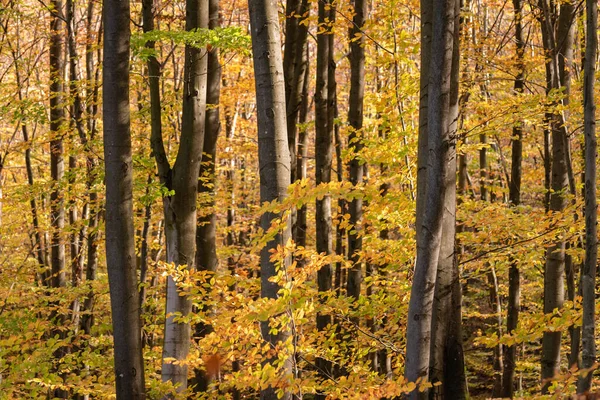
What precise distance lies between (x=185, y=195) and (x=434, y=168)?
3.65 meters

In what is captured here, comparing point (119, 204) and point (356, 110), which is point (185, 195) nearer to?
point (119, 204)

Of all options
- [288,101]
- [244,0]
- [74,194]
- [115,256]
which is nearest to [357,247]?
[288,101]

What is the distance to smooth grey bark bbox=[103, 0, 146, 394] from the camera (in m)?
5.50

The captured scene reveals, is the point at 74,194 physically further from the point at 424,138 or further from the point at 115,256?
the point at 424,138

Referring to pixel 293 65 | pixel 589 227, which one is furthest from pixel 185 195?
pixel 589 227

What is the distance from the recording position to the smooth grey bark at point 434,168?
149 inches

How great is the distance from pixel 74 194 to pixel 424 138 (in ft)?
26.1

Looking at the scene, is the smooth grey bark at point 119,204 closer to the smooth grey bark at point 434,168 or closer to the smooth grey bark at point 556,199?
the smooth grey bark at point 434,168

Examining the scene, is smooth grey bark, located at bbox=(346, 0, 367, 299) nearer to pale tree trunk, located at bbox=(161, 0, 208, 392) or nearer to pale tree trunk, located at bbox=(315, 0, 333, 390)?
pale tree trunk, located at bbox=(315, 0, 333, 390)

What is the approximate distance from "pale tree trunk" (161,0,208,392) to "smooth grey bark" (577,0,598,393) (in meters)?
4.02

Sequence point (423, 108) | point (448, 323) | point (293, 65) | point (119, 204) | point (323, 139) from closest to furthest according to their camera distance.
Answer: point (423, 108) → point (448, 323) → point (119, 204) → point (293, 65) → point (323, 139)

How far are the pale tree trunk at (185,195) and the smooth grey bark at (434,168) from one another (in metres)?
3.46

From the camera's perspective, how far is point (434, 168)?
3.81 meters

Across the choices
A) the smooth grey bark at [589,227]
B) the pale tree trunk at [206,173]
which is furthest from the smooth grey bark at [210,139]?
the smooth grey bark at [589,227]
